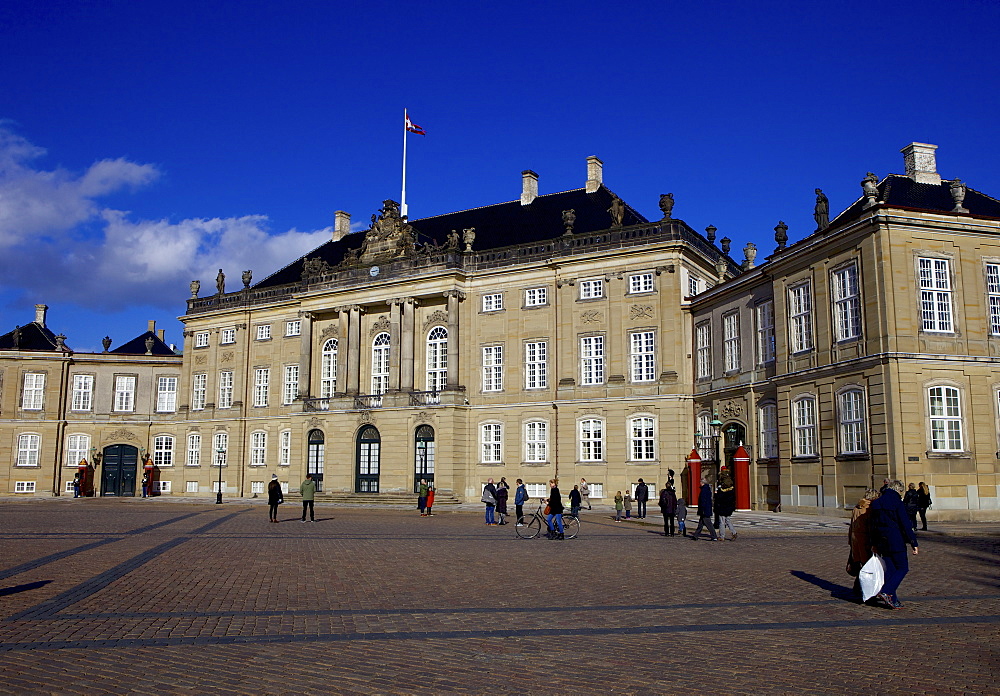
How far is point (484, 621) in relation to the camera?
445 inches

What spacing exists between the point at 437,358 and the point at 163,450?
25025mm

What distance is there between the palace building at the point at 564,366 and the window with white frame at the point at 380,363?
144mm

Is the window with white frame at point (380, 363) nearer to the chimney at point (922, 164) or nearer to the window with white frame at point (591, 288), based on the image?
the window with white frame at point (591, 288)

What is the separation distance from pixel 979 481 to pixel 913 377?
406 centimetres

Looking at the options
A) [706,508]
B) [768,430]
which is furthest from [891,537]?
[768,430]

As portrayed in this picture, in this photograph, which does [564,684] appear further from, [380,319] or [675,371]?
[380,319]

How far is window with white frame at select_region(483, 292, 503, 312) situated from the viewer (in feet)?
166

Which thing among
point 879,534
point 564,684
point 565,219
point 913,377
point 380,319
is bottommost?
point 564,684

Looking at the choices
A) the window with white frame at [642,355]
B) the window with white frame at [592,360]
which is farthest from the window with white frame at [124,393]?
the window with white frame at [642,355]

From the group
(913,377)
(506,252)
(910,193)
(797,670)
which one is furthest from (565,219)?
(797,670)

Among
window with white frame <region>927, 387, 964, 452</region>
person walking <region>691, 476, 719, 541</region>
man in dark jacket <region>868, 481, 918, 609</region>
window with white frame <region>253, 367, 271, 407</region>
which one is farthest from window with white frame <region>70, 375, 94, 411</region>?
man in dark jacket <region>868, 481, 918, 609</region>

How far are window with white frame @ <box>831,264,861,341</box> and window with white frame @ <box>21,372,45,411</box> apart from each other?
56.4 meters

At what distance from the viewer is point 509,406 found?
49.1 metres

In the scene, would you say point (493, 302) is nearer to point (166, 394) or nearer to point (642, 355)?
point (642, 355)
